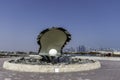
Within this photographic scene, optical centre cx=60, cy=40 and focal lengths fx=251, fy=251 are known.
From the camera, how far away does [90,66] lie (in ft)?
54.6

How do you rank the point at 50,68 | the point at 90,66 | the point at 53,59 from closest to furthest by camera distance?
the point at 50,68 < the point at 90,66 < the point at 53,59

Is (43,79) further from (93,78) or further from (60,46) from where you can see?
(60,46)

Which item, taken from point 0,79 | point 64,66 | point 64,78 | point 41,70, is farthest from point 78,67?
point 0,79

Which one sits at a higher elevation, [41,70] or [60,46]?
[60,46]

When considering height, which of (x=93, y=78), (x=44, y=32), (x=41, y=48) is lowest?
(x=93, y=78)

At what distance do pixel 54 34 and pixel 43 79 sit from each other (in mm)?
9312

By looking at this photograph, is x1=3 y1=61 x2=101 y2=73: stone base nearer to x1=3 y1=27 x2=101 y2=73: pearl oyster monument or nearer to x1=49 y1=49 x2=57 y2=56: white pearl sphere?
x1=3 y1=27 x2=101 y2=73: pearl oyster monument

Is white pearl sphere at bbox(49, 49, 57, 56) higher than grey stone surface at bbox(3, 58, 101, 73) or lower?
higher

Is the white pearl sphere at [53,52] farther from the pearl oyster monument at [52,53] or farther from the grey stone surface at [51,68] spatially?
the grey stone surface at [51,68]

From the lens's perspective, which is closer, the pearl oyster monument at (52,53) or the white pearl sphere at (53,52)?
the pearl oyster monument at (52,53)

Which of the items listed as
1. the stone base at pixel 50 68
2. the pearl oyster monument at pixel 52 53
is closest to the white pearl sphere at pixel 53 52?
the pearl oyster monument at pixel 52 53

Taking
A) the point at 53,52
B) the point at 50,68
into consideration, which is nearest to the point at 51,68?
the point at 50,68

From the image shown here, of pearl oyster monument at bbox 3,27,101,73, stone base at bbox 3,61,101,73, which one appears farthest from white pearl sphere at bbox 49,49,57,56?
stone base at bbox 3,61,101,73

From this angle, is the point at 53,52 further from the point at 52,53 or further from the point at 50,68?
the point at 50,68
